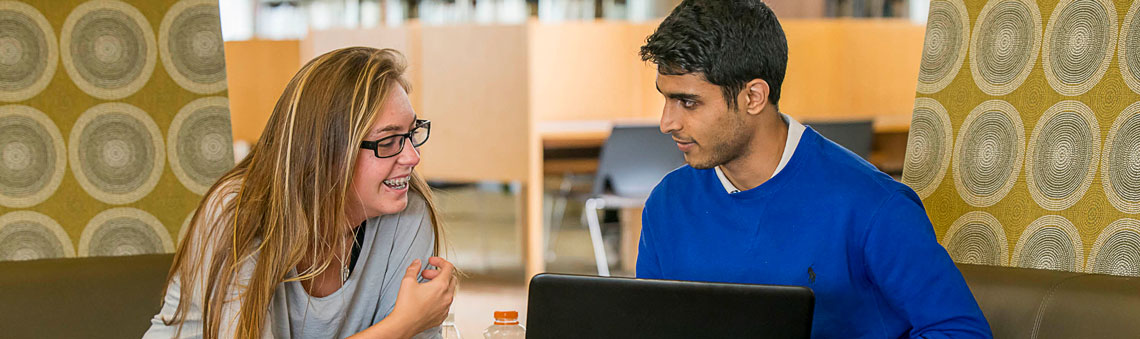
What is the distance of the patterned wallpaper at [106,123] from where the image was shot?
75.7 inches

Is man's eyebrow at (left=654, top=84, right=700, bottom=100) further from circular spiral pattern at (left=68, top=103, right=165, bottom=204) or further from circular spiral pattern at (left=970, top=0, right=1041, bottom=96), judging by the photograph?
circular spiral pattern at (left=68, top=103, right=165, bottom=204)

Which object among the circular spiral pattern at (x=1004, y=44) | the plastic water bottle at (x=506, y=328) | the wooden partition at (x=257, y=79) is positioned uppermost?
the circular spiral pattern at (x=1004, y=44)

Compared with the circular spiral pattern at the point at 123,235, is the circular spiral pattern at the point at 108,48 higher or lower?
higher

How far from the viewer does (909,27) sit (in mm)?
5125

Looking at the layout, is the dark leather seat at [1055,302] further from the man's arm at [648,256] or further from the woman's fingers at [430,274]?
the woman's fingers at [430,274]

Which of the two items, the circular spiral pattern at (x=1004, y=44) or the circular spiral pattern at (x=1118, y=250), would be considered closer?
the circular spiral pattern at (x=1118, y=250)

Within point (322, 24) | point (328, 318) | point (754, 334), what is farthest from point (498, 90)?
point (322, 24)

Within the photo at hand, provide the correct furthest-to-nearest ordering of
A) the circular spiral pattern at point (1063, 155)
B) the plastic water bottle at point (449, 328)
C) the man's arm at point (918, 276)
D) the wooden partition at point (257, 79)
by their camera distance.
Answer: the wooden partition at point (257, 79), the plastic water bottle at point (449, 328), the circular spiral pattern at point (1063, 155), the man's arm at point (918, 276)

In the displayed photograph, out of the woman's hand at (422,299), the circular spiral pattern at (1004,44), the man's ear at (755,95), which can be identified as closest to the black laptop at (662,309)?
the woman's hand at (422,299)

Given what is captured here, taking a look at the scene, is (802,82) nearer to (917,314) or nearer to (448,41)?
(448,41)

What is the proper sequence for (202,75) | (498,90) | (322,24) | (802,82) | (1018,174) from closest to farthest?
(1018,174), (202,75), (498,90), (802,82), (322,24)

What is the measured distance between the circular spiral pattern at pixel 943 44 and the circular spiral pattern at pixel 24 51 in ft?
5.35

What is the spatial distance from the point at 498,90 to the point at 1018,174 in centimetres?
316

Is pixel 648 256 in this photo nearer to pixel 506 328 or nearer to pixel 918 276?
pixel 506 328
